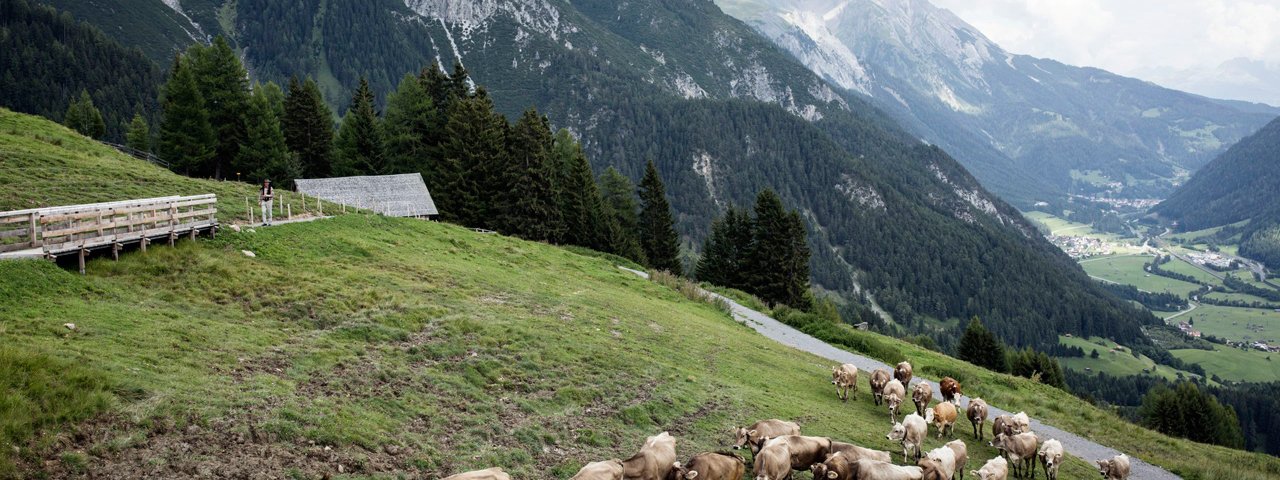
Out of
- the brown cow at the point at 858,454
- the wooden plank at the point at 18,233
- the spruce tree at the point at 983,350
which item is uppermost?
the wooden plank at the point at 18,233

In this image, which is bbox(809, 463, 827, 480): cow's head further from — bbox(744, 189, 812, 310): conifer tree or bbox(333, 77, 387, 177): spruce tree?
bbox(333, 77, 387, 177): spruce tree

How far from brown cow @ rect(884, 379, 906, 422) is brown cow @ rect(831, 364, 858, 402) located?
163 centimetres

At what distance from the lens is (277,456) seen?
42.5 feet

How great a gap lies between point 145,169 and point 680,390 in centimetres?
3827

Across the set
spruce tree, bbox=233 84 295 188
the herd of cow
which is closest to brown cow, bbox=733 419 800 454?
the herd of cow

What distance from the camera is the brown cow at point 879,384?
26.4 meters

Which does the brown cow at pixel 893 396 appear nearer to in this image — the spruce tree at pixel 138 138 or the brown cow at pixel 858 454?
the brown cow at pixel 858 454

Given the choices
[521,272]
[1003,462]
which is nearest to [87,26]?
[521,272]

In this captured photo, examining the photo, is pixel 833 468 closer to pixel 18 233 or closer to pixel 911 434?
pixel 911 434

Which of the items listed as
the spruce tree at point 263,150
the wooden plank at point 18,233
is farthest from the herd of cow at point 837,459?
the spruce tree at point 263,150

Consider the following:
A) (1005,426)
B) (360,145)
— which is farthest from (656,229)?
(1005,426)

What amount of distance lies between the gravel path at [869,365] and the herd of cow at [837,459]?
5379 mm

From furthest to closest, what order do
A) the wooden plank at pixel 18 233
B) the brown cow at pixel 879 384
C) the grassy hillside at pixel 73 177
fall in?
1. the grassy hillside at pixel 73 177
2. the brown cow at pixel 879 384
3. the wooden plank at pixel 18 233

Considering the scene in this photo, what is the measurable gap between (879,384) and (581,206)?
52949 mm
